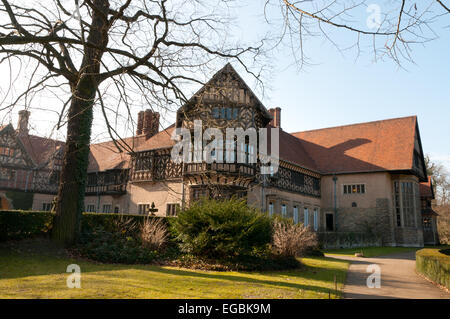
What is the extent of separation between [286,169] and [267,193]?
325 cm

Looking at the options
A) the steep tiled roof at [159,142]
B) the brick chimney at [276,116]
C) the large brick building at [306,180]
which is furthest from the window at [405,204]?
the steep tiled roof at [159,142]

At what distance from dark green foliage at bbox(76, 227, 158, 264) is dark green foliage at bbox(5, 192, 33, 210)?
676 inches

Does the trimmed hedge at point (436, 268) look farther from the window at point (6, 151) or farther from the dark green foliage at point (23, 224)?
the window at point (6, 151)

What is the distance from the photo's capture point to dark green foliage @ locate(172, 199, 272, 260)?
399 inches

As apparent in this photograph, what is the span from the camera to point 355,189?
2803 centimetres

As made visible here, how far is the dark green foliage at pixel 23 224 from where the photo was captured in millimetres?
10969

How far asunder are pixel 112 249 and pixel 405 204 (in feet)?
77.5

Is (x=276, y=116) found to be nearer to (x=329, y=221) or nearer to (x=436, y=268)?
(x=329, y=221)

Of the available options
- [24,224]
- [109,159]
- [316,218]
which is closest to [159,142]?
[109,159]

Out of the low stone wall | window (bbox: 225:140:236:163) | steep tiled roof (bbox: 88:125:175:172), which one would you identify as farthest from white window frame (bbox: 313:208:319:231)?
steep tiled roof (bbox: 88:125:175:172)

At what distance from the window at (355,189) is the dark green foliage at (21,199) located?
24923 millimetres

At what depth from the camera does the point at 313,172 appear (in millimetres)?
28359

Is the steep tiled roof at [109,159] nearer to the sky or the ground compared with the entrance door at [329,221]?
nearer to the sky

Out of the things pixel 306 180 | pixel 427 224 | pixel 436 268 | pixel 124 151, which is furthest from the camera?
pixel 427 224
